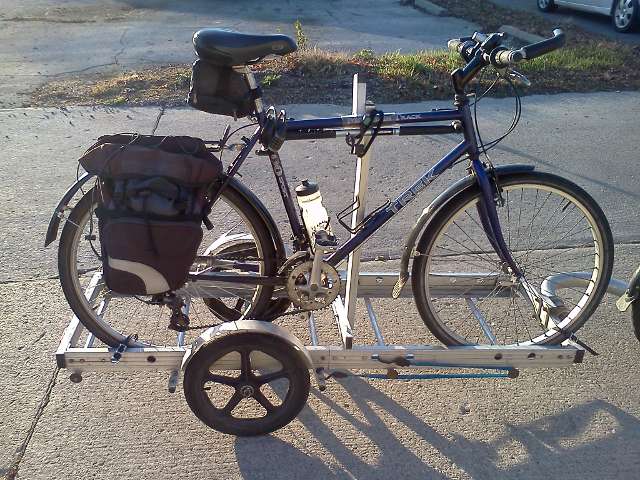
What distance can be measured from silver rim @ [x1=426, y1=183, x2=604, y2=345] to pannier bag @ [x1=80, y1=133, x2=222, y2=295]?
103 centimetres

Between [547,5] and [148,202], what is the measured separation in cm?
1349

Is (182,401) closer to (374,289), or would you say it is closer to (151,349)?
(151,349)

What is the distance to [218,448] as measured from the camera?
261cm

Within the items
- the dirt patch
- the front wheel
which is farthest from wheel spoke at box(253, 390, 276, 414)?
the dirt patch

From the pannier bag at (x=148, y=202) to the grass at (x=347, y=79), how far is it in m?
4.82

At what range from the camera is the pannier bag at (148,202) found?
2377 millimetres

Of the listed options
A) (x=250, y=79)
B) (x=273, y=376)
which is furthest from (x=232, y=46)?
(x=273, y=376)

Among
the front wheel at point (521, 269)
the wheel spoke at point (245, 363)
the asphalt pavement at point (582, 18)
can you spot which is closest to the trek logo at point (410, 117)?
the front wheel at point (521, 269)

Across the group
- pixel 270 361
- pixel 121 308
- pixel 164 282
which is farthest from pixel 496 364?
pixel 121 308

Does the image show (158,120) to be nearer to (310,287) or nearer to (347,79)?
(347,79)

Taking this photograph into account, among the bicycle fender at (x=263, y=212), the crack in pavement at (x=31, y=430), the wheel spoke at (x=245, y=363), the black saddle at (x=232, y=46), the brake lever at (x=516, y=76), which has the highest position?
the black saddle at (x=232, y=46)

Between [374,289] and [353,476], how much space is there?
3.38ft

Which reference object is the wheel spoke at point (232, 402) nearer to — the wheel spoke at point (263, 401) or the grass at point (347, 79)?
the wheel spoke at point (263, 401)

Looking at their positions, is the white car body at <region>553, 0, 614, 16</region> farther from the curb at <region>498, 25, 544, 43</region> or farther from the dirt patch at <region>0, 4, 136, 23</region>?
the dirt patch at <region>0, 4, 136, 23</region>
